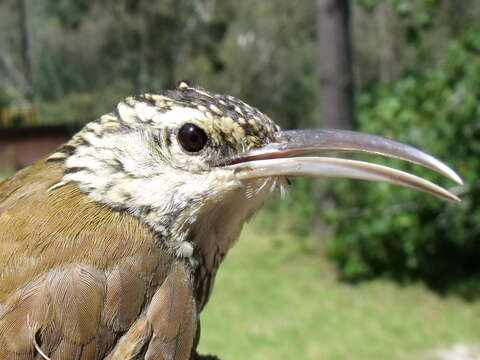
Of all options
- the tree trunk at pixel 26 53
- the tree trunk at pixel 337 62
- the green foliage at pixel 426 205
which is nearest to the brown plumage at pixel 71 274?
the green foliage at pixel 426 205

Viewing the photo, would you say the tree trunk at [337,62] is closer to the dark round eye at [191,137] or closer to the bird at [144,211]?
the bird at [144,211]

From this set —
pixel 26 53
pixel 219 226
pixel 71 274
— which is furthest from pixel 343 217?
pixel 71 274

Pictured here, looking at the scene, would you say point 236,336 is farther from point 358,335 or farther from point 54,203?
point 54,203

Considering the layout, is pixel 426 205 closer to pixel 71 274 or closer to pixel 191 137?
pixel 191 137

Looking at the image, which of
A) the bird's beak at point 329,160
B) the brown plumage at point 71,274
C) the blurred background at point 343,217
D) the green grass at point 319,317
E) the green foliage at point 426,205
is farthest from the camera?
the green foliage at point 426,205

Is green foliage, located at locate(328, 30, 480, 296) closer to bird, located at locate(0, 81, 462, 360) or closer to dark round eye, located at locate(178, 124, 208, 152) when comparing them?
bird, located at locate(0, 81, 462, 360)

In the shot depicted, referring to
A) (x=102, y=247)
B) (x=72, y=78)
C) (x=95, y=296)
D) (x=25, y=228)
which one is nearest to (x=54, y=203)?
(x=25, y=228)

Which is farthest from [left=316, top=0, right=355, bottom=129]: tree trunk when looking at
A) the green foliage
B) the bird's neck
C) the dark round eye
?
the dark round eye
